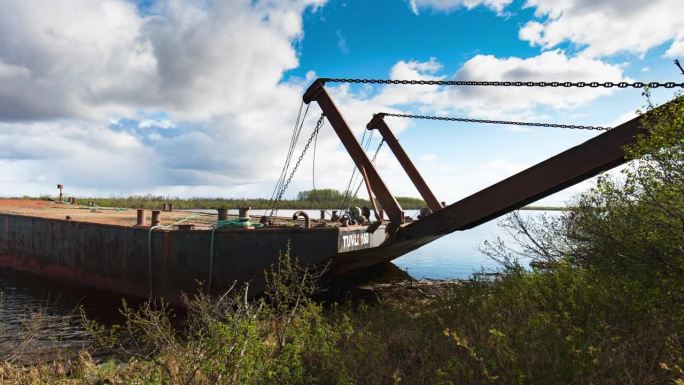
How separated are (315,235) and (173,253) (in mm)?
3848

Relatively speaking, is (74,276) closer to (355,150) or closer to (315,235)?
(315,235)

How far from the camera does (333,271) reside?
10.4 metres

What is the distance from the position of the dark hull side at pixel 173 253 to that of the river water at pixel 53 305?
0.63 m

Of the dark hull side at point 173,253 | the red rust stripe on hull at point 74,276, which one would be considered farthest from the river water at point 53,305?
the dark hull side at point 173,253

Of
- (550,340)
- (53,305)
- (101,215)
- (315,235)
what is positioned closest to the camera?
(550,340)

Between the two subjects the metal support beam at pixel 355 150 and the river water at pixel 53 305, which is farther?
the metal support beam at pixel 355 150

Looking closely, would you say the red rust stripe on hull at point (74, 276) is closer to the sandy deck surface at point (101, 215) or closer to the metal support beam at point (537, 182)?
the sandy deck surface at point (101, 215)

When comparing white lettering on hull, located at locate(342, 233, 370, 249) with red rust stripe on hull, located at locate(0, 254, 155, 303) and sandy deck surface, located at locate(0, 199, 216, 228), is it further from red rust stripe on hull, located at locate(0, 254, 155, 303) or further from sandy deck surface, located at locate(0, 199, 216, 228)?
sandy deck surface, located at locate(0, 199, 216, 228)

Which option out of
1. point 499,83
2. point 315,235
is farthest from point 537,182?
point 315,235

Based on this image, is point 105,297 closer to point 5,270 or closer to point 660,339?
point 5,270

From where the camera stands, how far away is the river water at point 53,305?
7.64m

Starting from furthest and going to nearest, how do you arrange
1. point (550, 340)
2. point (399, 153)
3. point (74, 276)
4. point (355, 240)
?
1. point (74, 276)
2. point (399, 153)
3. point (355, 240)
4. point (550, 340)

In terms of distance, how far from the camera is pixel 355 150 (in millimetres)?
9117

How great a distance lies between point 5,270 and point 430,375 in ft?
60.4
